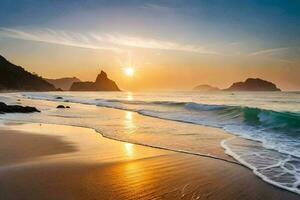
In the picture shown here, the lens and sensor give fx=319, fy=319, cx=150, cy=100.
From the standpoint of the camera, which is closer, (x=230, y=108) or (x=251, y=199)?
(x=251, y=199)

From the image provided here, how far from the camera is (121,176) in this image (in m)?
7.62

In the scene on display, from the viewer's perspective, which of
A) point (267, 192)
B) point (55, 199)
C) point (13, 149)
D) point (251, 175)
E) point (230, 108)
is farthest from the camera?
point (230, 108)

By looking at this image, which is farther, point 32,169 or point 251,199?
point 32,169

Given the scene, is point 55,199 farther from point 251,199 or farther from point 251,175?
point 251,175

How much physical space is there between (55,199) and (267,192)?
4.30 m

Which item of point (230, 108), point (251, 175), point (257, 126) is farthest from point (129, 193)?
point (230, 108)

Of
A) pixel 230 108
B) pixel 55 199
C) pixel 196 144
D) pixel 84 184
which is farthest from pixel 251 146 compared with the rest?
pixel 230 108

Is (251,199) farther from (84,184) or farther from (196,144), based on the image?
(196,144)

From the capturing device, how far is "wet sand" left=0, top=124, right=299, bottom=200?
6316mm

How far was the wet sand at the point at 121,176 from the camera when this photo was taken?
6316 mm

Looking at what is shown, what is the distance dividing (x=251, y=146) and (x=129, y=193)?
7.47 m

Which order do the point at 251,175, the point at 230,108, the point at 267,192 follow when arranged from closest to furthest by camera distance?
1. the point at 267,192
2. the point at 251,175
3. the point at 230,108

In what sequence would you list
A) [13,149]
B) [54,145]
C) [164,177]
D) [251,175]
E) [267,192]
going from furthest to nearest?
[54,145] → [13,149] → [251,175] → [164,177] → [267,192]

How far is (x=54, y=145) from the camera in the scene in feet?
39.1
